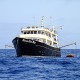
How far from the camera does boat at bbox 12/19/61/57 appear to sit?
244 ft

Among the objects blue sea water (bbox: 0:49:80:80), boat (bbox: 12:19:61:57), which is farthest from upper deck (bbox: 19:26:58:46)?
blue sea water (bbox: 0:49:80:80)

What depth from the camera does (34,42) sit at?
2889 inches

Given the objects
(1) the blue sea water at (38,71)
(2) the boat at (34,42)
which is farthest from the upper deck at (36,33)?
(1) the blue sea water at (38,71)

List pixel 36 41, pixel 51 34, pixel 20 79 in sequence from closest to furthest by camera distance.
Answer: pixel 20 79, pixel 36 41, pixel 51 34

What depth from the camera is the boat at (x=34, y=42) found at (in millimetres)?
74250

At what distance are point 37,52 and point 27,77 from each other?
138ft

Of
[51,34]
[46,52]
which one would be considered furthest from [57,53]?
→ [46,52]

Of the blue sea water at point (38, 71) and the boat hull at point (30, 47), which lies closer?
the blue sea water at point (38, 71)

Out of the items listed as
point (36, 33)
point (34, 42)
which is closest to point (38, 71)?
point (34, 42)

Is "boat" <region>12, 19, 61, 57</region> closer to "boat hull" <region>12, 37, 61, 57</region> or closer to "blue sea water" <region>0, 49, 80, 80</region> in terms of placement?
"boat hull" <region>12, 37, 61, 57</region>

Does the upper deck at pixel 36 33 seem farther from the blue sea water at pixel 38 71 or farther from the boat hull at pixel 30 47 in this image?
the blue sea water at pixel 38 71

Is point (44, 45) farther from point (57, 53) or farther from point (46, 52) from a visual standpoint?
point (57, 53)

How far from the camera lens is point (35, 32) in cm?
7806

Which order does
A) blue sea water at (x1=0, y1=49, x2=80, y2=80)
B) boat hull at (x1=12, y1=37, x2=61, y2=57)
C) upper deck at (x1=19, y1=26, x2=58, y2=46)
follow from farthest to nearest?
upper deck at (x1=19, y1=26, x2=58, y2=46) → boat hull at (x1=12, y1=37, x2=61, y2=57) → blue sea water at (x1=0, y1=49, x2=80, y2=80)
